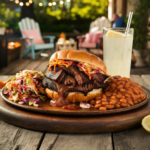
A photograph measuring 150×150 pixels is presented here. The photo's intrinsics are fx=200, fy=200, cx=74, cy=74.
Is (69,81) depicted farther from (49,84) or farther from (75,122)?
(75,122)

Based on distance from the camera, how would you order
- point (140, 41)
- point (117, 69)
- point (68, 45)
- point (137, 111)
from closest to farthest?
point (137, 111) → point (117, 69) → point (140, 41) → point (68, 45)

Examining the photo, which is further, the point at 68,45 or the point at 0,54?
the point at 68,45

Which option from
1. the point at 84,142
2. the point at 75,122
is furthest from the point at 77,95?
the point at 84,142

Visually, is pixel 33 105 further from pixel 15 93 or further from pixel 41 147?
pixel 41 147

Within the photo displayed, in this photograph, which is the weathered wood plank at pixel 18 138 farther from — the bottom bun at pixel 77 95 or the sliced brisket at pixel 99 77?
the sliced brisket at pixel 99 77

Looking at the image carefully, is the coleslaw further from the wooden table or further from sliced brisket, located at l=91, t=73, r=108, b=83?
sliced brisket, located at l=91, t=73, r=108, b=83

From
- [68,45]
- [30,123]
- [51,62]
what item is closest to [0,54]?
[68,45]
